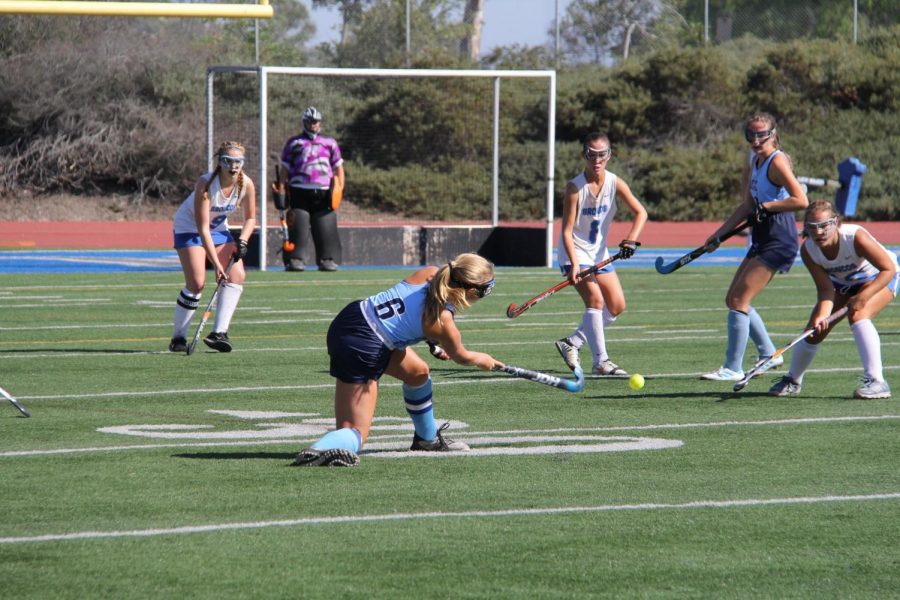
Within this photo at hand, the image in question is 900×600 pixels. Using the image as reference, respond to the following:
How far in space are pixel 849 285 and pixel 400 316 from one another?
348 centimetres

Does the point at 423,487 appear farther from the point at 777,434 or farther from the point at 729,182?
the point at 729,182

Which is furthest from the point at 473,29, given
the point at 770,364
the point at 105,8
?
the point at 770,364

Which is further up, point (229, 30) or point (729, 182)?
point (229, 30)

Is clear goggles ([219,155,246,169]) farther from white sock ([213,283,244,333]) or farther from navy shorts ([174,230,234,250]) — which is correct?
white sock ([213,283,244,333])

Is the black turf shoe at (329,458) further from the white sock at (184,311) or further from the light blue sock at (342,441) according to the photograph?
the white sock at (184,311)

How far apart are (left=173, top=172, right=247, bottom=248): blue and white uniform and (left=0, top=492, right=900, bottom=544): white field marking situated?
20.8ft

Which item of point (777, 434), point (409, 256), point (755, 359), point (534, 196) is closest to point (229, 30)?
point (534, 196)

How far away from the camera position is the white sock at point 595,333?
35.4 feet

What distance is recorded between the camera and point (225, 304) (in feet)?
39.4

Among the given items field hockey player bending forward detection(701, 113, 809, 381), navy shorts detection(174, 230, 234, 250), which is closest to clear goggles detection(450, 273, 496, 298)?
field hockey player bending forward detection(701, 113, 809, 381)

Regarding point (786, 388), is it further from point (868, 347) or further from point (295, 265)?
point (295, 265)

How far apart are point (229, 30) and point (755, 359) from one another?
123 feet

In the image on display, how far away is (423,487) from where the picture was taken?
6586mm

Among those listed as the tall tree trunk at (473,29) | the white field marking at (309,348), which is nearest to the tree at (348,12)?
the tall tree trunk at (473,29)
